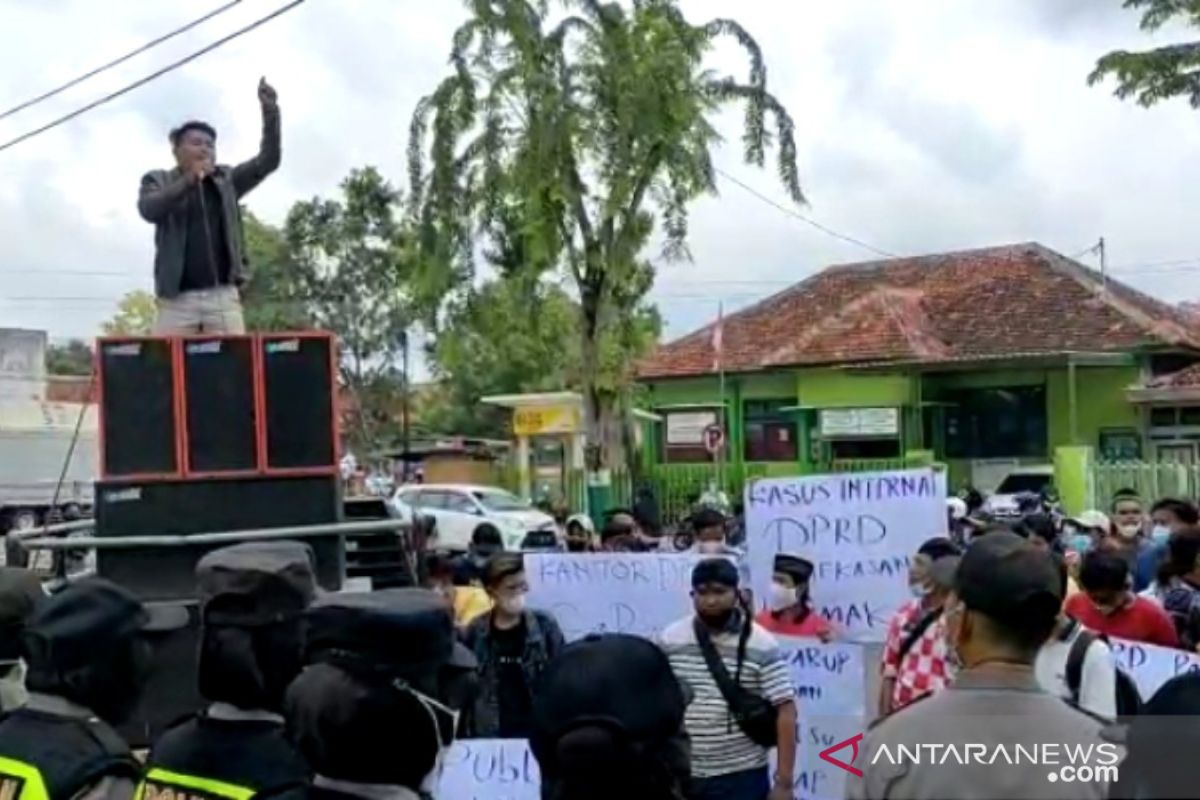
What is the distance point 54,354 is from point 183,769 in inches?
2934

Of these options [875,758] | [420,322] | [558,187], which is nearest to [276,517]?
[875,758]

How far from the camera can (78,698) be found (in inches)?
138

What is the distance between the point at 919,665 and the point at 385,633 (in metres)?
3.78

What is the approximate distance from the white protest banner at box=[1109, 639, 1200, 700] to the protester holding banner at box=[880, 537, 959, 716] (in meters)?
0.72

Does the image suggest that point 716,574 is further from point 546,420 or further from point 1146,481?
point 546,420

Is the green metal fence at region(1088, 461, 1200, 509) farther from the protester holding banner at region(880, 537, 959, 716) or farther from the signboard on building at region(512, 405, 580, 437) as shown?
the protester holding banner at region(880, 537, 959, 716)

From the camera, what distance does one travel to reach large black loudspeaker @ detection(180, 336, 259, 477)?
6.88 meters

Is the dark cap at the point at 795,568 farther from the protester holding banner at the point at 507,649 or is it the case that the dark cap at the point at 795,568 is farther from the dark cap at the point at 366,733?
the dark cap at the point at 366,733

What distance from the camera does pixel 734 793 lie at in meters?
6.18

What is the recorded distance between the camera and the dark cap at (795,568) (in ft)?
25.8

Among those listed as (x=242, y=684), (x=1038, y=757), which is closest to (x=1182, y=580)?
(x=1038, y=757)

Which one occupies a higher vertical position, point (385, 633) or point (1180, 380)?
point (1180, 380)

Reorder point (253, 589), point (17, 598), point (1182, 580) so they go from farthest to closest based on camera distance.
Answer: point (1182, 580) → point (17, 598) → point (253, 589)

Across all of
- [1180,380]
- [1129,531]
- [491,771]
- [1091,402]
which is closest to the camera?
[491,771]
